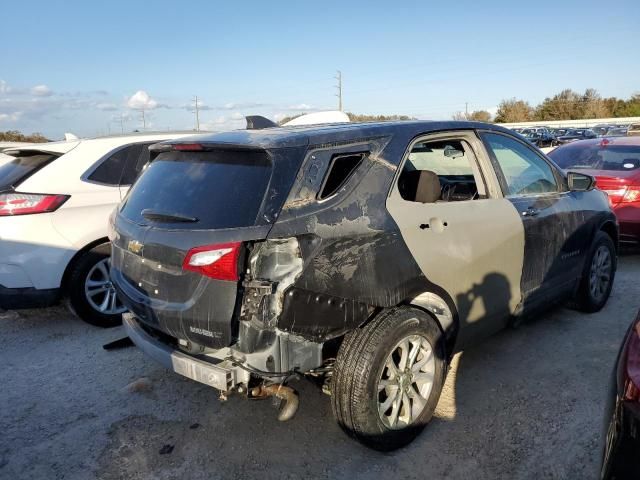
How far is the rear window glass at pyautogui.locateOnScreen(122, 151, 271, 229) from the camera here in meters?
2.54

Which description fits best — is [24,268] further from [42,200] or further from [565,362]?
[565,362]

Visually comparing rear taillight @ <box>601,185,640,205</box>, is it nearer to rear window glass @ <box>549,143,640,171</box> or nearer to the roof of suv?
rear window glass @ <box>549,143,640,171</box>

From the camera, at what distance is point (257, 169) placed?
264 centimetres

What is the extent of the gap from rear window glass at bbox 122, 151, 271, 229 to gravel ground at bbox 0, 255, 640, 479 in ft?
4.04

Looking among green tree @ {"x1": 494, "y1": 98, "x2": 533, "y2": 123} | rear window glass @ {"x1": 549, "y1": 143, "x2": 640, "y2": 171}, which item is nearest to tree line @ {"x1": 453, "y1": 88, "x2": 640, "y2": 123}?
green tree @ {"x1": 494, "y1": 98, "x2": 533, "y2": 123}

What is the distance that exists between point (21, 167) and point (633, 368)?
16.0 ft

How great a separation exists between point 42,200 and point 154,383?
194 centimetres

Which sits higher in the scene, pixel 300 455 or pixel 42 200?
pixel 42 200

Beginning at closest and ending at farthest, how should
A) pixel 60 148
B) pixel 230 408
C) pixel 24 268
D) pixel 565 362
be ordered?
pixel 230 408, pixel 565 362, pixel 24 268, pixel 60 148

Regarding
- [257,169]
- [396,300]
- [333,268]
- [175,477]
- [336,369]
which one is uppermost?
[257,169]

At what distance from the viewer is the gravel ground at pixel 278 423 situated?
278 centimetres

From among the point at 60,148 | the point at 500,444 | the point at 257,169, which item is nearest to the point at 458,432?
the point at 500,444

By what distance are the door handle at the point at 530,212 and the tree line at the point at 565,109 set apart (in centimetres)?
7163

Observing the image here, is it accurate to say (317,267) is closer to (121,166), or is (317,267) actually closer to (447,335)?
(447,335)
